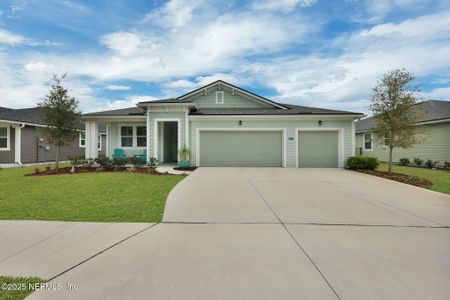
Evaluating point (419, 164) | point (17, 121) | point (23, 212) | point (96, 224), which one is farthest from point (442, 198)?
point (17, 121)

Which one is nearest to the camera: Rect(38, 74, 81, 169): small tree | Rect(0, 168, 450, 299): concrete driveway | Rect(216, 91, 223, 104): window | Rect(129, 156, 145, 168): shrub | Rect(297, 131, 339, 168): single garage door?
Rect(0, 168, 450, 299): concrete driveway

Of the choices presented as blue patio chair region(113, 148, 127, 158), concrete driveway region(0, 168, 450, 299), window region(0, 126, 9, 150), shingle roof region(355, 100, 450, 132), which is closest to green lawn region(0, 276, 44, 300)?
concrete driveway region(0, 168, 450, 299)

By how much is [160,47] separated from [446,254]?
50.1ft

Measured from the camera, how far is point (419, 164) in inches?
626

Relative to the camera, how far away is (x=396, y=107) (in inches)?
421

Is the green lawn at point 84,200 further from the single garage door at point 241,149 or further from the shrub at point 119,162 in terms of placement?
the single garage door at point 241,149

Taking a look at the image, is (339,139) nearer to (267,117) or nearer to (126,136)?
(267,117)

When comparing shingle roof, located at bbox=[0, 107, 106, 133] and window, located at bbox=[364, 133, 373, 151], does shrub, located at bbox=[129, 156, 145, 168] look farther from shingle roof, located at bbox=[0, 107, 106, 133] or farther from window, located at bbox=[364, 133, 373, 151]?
window, located at bbox=[364, 133, 373, 151]

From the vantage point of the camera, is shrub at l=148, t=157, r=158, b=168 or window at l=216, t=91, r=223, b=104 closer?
shrub at l=148, t=157, r=158, b=168

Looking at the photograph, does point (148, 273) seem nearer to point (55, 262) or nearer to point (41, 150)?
point (55, 262)

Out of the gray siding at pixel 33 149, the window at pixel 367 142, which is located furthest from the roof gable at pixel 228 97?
the window at pixel 367 142

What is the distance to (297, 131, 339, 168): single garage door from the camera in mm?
13352

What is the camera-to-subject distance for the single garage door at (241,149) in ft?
44.4

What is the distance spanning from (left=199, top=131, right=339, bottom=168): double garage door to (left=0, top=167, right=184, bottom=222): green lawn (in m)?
5.77
